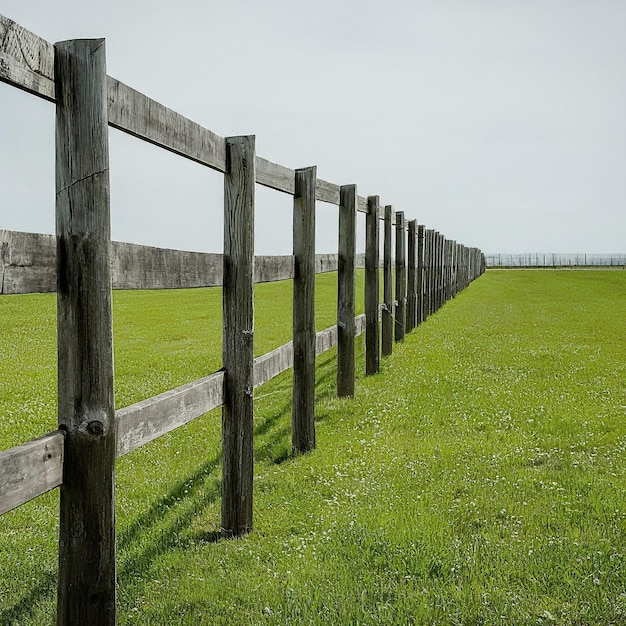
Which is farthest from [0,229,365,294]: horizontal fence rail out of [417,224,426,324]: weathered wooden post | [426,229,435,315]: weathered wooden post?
[426,229,435,315]: weathered wooden post

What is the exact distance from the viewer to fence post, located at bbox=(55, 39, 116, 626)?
10.7 ft

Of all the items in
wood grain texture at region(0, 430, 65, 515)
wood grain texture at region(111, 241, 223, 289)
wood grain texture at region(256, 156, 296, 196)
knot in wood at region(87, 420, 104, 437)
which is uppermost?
wood grain texture at region(256, 156, 296, 196)

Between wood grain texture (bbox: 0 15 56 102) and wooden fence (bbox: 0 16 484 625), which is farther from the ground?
wood grain texture (bbox: 0 15 56 102)

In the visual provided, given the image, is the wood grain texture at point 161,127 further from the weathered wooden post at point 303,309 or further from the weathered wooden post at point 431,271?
the weathered wooden post at point 431,271

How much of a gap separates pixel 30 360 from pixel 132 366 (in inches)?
89.6

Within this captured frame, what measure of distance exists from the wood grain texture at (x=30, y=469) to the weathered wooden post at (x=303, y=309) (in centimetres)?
406

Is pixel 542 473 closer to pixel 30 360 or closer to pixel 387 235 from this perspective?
pixel 387 235

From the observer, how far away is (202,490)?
6.52 m

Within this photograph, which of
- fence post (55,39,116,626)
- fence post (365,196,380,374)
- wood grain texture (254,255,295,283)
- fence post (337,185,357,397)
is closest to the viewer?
fence post (55,39,116,626)

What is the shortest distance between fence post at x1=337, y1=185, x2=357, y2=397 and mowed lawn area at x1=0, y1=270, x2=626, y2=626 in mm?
412

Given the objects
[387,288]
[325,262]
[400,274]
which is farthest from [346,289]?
[400,274]

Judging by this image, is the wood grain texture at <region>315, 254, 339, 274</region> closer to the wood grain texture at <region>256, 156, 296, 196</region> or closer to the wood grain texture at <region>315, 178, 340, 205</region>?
the wood grain texture at <region>315, 178, 340, 205</region>

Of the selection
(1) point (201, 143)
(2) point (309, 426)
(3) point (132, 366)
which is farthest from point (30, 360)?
(1) point (201, 143)

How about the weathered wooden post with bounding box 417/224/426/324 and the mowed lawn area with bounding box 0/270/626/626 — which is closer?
the mowed lawn area with bounding box 0/270/626/626
